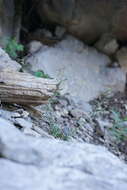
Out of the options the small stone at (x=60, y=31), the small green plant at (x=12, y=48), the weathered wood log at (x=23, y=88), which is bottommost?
the weathered wood log at (x=23, y=88)

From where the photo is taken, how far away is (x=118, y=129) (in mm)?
3266

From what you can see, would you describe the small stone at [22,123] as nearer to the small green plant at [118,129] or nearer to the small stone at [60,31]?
the small green plant at [118,129]

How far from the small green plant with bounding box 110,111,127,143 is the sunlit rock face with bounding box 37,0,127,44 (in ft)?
3.20

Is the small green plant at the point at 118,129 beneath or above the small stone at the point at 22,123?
beneath

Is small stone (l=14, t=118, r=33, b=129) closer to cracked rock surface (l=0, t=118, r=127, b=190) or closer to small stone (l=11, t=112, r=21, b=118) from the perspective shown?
small stone (l=11, t=112, r=21, b=118)

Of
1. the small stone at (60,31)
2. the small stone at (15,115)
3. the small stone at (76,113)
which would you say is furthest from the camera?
the small stone at (60,31)

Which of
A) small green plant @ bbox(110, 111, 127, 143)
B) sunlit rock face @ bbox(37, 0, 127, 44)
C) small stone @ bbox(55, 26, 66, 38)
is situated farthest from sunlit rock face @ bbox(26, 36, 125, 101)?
small green plant @ bbox(110, 111, 127, 143)

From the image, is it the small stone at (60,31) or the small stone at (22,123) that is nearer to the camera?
the small stone at (22,123)

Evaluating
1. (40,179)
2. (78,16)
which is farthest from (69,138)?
(78,16)

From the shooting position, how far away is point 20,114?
2.30m

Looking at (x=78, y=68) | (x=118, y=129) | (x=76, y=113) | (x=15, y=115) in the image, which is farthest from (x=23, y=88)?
(x=78, y=68)

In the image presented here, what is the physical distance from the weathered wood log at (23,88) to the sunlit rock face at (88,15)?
159 cm

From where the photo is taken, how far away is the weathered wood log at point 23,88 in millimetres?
2199

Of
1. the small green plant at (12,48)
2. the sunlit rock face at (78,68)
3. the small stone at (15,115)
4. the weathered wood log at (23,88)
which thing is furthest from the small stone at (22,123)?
the sunlit rock face at (78,68)
